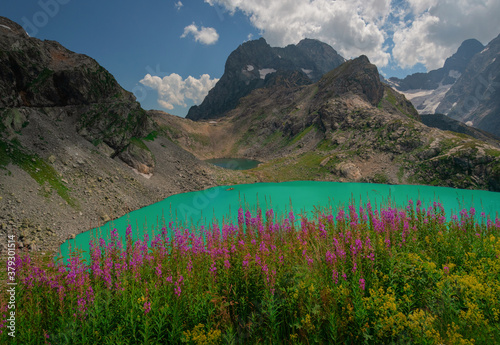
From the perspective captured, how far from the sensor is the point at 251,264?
639 centimetres

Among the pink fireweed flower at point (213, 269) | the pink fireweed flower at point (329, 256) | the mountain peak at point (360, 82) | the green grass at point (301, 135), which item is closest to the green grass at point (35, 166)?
the pink fireweed flower at point (213, 269)

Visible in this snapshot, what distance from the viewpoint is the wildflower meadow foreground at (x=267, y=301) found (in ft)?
14.8

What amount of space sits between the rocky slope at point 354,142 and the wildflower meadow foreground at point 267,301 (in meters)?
69.1

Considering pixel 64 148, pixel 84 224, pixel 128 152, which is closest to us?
pixel 84 224

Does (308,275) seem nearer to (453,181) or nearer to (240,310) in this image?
(240,310)

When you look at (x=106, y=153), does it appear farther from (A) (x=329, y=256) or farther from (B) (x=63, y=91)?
(A) (x=329, y=256)

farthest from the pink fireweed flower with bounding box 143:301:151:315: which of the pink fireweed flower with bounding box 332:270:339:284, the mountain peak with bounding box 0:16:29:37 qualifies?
the mountain peak with bounding box 0:16:29:37

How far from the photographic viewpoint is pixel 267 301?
17.7ft

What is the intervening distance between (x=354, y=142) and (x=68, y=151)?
9324 centimetres

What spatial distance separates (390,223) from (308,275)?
5835mm

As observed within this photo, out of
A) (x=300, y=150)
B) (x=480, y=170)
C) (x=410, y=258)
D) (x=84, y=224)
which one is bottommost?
(x=84, y=224)

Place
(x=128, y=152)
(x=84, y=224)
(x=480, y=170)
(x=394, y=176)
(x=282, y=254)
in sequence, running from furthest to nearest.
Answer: (x=394, y=176) → (x=480, y=170) → (x=128, y=152) → (x=84, y=224) → (x=282, y=254)

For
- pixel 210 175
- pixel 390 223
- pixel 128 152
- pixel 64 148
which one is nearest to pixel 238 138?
pixel 210 175

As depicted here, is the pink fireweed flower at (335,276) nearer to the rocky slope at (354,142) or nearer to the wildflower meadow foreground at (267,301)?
the wildflower meadow foreground at (267,301)
